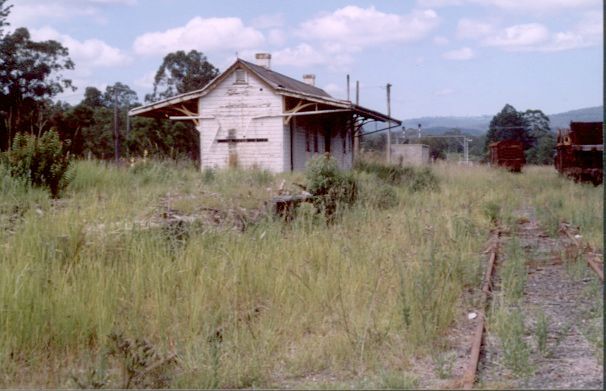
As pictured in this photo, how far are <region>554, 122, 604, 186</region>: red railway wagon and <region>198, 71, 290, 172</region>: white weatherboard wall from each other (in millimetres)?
9815

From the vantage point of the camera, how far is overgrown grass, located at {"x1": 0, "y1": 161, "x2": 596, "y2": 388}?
5.09 meters

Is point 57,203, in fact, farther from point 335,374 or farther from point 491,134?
point 491,134

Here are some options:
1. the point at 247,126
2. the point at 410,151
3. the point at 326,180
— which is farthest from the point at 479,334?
the point at 410,151

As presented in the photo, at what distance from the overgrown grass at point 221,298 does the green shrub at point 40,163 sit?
2588 millimetres

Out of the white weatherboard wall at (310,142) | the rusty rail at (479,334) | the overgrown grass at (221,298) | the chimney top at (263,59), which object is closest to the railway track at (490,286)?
the rusty rail at (479,334)

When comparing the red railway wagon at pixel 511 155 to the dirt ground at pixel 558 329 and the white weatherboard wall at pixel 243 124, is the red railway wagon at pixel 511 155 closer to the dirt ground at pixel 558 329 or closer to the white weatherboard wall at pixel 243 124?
the white weatherboard wall at pixel 243 124

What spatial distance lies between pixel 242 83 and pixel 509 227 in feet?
46.6

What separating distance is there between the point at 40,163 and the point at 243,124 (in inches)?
Result: 517

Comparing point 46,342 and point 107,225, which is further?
point 107,225

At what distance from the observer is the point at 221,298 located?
6.54m

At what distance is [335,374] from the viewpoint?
5.02 m

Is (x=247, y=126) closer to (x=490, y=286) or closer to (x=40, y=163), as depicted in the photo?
(x=40, y=163)

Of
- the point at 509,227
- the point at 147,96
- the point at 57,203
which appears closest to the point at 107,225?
the point at 57,203

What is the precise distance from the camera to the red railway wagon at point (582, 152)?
76.1 feet
